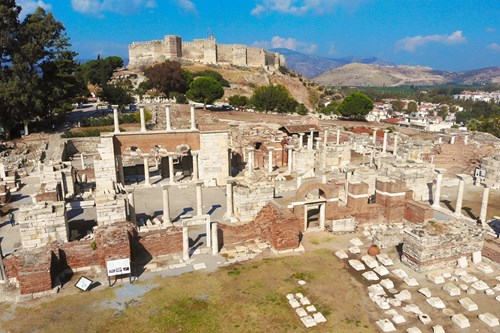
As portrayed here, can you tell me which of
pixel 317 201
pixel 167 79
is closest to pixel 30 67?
pixel 167 79

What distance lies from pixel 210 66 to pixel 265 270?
87336mm

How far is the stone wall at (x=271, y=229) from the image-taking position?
699 inches

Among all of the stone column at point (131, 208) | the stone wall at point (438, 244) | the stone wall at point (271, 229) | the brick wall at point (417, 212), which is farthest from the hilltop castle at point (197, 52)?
the stone wall at point (438, 244)

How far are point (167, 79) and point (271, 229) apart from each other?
53.9 meters

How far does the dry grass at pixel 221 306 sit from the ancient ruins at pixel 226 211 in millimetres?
733

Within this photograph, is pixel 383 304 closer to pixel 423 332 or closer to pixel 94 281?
pixel 423 332

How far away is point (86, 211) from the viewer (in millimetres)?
23219

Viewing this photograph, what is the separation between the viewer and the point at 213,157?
1156 inches

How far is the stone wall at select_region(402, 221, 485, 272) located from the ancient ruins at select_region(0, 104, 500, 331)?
2.0 inches

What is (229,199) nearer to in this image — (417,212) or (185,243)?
(185,243)

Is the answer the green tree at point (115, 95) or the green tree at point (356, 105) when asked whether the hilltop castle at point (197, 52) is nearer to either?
the green tree at point (115, 95)

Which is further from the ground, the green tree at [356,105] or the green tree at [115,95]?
the green tree at [115,95]

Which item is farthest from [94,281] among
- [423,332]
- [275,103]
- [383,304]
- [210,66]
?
[210,66]

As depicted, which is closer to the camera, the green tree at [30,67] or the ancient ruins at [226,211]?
the ancient ruins at [226,211]
